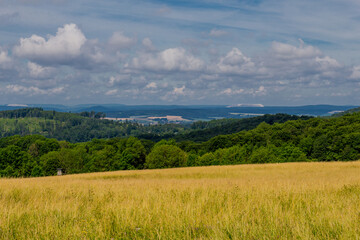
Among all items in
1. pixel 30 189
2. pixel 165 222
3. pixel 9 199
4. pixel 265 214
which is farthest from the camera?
pixel 30 189

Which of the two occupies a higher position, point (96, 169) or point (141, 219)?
point (141, 219)

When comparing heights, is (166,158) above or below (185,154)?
below

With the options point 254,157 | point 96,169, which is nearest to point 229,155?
point 254,157

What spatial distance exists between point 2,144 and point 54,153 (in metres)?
55.1

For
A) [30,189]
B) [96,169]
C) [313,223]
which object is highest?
[313,223]

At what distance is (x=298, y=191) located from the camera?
944 cm

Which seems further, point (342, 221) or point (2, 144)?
point (2, 144)

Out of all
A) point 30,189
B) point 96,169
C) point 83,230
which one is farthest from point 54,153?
point 83,230

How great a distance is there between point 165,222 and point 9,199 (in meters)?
5.73

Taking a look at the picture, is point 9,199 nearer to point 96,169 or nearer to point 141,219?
point 141,219

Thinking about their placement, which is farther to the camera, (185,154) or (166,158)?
(185,154)

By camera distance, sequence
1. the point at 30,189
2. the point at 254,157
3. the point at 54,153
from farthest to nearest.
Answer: the point at 54,153, the point at 254,157, the point at 30,189

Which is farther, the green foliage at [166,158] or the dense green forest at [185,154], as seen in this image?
the green foliage at [166,158]

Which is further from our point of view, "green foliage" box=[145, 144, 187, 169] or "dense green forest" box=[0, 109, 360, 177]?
"green foliage" box=[145, 144, 187, 169]
